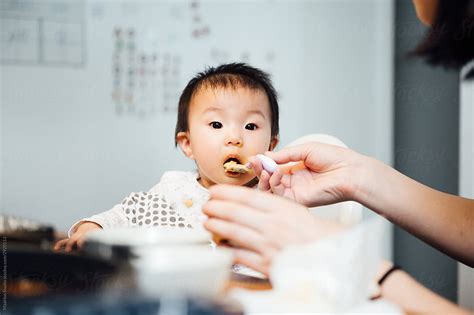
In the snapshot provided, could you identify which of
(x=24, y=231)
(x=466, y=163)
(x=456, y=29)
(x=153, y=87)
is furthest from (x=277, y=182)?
(x=153, y=87)

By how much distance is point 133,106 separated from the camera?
8.25 feet

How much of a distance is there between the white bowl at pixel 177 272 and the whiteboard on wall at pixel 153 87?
79.2 inches

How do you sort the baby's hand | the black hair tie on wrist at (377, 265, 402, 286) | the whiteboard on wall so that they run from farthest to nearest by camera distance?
1. the whiteboard on wall
2. the baby's hand
3. the black hair tie on wrist at (377, 265, 402, 286)

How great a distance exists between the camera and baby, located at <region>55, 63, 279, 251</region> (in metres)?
1.26

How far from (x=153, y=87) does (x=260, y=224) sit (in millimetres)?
2087

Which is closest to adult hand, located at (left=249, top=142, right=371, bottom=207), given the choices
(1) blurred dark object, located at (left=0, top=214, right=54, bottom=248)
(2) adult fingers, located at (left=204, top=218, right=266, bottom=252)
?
(2) adult fingers, located at (left=204, top=218, right=266, bottom=252)

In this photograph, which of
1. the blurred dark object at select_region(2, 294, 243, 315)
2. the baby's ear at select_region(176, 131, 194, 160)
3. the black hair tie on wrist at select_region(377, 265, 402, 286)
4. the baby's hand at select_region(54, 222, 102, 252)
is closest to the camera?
the blurred dark object at select_region(2, 294, 243, 315)

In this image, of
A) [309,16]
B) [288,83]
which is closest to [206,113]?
[288,83]

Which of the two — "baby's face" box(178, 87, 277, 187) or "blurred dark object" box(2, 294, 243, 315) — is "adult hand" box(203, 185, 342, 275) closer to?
"blurred dark object" box(2, 294, 243, 315)

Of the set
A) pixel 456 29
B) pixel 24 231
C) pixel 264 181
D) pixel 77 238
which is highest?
pixel 456 29

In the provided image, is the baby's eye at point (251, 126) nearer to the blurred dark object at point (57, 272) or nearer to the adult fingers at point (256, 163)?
the adult fingers at point (256, 163)

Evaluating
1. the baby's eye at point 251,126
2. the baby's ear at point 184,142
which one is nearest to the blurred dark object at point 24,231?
the baby's ear at point 184,142

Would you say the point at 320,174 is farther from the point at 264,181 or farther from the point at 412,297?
the point at 412,297

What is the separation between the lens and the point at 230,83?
1.34 metres
